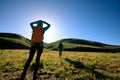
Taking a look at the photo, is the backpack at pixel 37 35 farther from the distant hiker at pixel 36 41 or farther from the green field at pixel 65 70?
the green field at pixel 65 70

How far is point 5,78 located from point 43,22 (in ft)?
11.2

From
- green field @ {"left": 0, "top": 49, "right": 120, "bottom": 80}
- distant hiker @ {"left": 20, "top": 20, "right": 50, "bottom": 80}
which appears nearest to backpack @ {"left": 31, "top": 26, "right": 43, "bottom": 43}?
distant hiker @ {"left": 20, "top": 20, "right": 50, "bottom": 80}

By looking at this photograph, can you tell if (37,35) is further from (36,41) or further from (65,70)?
(65,70)

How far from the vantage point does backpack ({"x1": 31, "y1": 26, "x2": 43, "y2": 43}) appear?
7711 millimetres

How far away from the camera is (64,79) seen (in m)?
A: 8.76

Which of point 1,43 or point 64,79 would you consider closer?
point 64,79

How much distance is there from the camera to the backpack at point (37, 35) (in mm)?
7711

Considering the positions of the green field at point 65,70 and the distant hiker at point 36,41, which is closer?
the distant hiker at point 36,41

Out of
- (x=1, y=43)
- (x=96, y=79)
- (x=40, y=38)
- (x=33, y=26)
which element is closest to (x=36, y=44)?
(x=40, y=38)

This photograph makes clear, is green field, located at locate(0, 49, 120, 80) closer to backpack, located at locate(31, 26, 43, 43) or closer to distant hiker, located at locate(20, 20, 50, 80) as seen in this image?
distant hiker, located at locate(20, 20, 50, 80)

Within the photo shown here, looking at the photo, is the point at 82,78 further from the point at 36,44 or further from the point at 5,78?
the point at 5,78

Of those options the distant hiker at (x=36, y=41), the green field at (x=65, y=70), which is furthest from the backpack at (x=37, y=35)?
the green field at (x=65, y=70)

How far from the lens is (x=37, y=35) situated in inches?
306

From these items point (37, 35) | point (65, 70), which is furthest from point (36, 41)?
point (65, 70)
